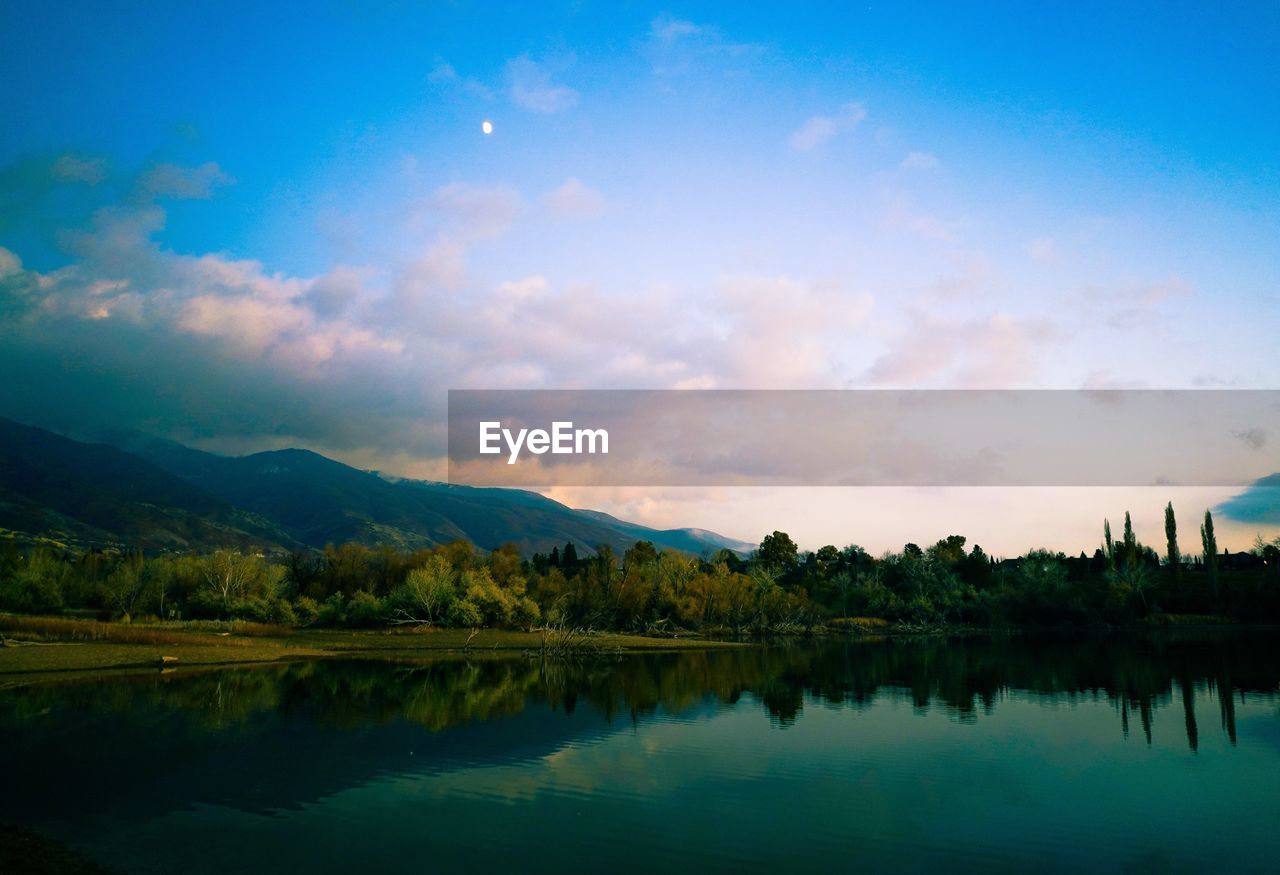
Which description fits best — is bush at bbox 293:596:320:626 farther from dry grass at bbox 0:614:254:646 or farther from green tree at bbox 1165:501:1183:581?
green tree at bbox 1165:501:1183:581

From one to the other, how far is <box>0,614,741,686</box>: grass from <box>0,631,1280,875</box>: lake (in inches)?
264

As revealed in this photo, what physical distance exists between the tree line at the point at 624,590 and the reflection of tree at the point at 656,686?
26.7 m

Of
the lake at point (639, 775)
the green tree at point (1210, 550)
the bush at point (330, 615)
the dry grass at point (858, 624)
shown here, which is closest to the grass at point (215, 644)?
the bush at point (330, 615)

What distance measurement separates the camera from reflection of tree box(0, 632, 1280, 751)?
36.5 m

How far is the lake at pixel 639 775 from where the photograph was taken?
59.0 ft

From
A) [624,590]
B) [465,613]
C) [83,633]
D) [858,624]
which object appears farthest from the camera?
[858,624]

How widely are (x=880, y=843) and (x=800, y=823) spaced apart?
2223 mm

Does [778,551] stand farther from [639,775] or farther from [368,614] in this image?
[639,775]

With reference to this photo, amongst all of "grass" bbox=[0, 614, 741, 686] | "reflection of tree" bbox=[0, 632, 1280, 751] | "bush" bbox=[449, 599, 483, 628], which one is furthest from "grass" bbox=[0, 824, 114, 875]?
"bush" bbox=[449, 599, 483, 628]

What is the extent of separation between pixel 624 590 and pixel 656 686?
183ft

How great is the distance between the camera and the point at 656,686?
49375 millimetres

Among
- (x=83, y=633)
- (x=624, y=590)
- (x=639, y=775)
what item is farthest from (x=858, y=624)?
(x=639, y=775)

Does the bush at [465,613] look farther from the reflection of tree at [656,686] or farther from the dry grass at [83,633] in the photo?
the dry grass at [83,633]

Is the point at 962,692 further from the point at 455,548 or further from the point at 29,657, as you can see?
the point at 455,548
